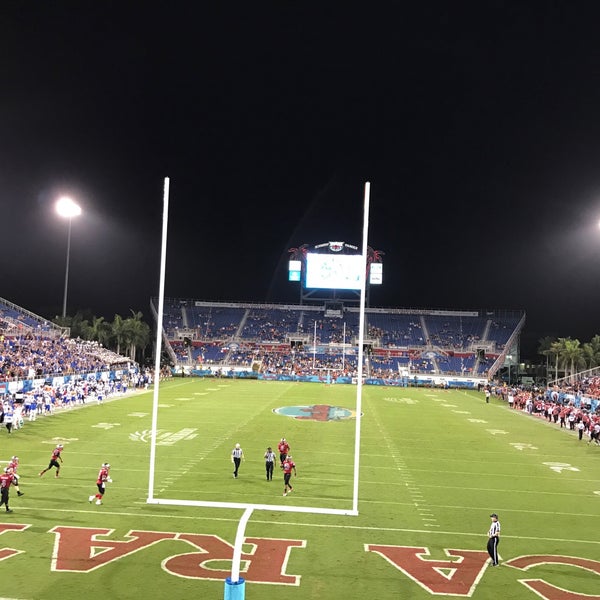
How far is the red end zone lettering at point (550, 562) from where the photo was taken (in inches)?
358

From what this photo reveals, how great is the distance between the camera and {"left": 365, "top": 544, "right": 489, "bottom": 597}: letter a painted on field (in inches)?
366

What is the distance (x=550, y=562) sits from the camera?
34.5 feet

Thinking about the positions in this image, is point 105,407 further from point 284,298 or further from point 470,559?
point 284,298

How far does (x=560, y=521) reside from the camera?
13125 millimetres

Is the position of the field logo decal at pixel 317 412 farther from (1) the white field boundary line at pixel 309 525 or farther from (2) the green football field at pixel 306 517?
(1) the white field boundary line at pixel 309 525

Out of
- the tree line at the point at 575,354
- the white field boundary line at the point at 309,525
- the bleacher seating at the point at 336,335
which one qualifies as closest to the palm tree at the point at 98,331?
the bleacher seating at the point at 336,335

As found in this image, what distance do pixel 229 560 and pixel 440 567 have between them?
3.64 meters

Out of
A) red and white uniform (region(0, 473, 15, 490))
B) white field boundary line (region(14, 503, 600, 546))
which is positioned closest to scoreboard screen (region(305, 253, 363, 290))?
white field boundary line (region(14, 503, 600, 546))

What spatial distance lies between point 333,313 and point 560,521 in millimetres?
63660

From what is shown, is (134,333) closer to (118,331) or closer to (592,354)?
(118,331)

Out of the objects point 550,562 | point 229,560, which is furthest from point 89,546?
point 550,562

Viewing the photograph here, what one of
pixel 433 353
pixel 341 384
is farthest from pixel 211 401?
pixel 433 353

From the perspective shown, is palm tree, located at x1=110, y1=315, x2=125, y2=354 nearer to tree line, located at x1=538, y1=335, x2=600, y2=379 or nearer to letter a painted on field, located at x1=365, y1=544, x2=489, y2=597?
tree line, located at x1=538, y1=335, x2=600, y2=379

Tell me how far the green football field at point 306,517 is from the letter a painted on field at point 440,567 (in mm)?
38
